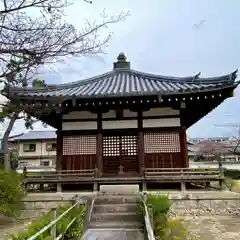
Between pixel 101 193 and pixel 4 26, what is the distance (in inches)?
289

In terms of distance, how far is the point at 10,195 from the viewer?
9.29 meters

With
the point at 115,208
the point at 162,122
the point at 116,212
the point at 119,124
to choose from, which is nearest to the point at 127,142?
the point at 119,124

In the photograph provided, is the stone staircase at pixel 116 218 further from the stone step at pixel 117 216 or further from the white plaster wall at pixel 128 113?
the white plaster wall at pixel 128 113

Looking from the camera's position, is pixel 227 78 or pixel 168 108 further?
pixel 168 108

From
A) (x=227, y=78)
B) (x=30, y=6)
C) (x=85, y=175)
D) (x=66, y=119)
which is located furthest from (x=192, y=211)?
(x=30, y=6)

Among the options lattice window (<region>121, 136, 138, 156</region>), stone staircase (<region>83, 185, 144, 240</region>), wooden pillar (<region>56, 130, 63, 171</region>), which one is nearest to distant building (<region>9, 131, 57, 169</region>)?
wooden pillar (<region>56, 130, 63, 171</region>)

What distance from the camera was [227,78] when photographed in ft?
38.0

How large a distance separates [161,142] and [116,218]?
4616 mm

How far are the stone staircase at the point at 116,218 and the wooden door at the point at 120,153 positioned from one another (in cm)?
213

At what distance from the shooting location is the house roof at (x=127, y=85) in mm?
11266

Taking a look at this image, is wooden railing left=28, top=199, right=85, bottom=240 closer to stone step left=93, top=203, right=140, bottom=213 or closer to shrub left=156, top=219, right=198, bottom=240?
stone step left=93, top=203, right=140, bottom=213

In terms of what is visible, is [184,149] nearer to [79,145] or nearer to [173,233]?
[79,145]

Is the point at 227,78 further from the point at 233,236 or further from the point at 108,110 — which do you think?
the point at 233,236

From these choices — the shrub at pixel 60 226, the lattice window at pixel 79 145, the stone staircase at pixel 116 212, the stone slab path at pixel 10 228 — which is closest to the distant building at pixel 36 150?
the lattice window at pixel 79 145
